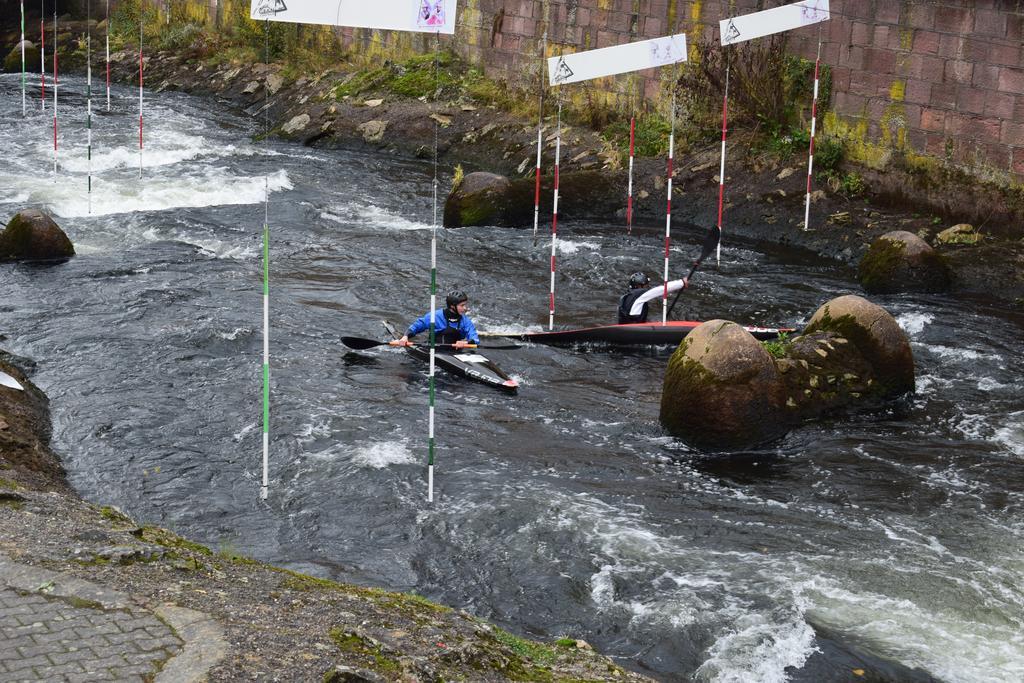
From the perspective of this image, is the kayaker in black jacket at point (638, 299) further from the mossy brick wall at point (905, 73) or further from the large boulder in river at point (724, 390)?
the mossy brick wall at point (905, 73)

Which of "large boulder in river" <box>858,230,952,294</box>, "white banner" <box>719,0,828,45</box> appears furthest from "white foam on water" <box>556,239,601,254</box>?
"large boulder in river" <box>858,230,952,294</box>

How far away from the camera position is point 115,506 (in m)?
8.31

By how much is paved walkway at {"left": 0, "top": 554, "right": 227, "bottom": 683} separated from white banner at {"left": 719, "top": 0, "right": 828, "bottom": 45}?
38.4 feet

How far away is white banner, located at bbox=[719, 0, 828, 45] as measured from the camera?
15320 millimetres

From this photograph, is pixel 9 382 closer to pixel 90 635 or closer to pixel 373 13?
pixel 373 13

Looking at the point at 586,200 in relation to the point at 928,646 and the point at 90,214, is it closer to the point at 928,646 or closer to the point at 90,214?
the point at 90,214

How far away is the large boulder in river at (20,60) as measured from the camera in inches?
1143

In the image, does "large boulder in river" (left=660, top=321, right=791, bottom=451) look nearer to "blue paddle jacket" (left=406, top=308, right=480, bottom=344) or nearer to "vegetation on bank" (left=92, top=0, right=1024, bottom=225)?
"blue paddle jacket" (left=406, top=308, right=480, bottom=344)

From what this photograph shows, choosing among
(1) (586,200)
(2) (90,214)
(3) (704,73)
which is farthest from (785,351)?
(2) (90,214)

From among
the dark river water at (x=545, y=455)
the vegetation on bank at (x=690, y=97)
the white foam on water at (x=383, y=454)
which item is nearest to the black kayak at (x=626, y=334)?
the dark river water at (x=545, y=455)

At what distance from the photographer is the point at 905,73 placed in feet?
51.8

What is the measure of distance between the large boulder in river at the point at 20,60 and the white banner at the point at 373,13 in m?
21.4

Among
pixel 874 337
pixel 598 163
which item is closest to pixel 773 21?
pixel 598 163

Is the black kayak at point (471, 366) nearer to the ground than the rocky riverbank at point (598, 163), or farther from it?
nearer to the ground
